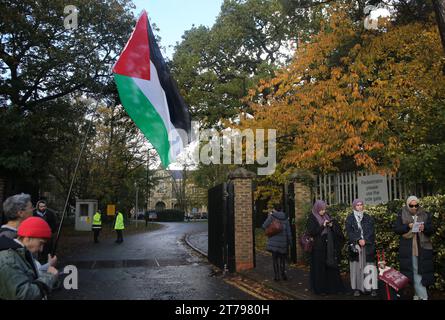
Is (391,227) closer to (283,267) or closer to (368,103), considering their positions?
(283,267)

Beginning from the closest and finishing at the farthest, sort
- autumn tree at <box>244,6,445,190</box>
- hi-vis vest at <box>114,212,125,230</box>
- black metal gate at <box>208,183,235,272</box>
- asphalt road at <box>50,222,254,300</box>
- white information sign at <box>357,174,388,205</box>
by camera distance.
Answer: asphalt road at <box>50,222,254,300</box>, white information sign at <box>357,174,388,205</box>, autumn tree at <box>244,6,445,190</box>, black metal gate at <box>208,183,235,272</box>, hi-vis vest at <box>114,212,125,230</box>

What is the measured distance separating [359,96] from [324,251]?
502 cm

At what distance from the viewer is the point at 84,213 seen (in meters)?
35.3

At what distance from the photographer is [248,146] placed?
15.7m

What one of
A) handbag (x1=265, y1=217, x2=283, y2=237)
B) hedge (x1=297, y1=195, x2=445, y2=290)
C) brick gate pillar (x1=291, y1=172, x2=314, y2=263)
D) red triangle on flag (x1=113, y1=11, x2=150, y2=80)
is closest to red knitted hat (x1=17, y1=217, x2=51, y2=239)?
red triangle on flag (x1=113, y1=11, x2=150, y2=80)

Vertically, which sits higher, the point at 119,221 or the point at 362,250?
the point at 362,250

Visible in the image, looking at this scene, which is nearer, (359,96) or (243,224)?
(359,96)

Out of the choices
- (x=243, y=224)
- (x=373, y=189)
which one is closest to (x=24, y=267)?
(x=243, y=224)

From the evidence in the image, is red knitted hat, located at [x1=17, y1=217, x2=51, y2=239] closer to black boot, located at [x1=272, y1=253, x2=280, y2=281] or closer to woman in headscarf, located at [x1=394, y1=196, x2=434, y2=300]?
woman in headscarf, located at [x1=394, y1=196, x2=434, y2=300]

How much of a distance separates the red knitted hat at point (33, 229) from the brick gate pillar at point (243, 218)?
28.3ft

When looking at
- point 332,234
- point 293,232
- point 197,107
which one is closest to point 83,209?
point 197,107

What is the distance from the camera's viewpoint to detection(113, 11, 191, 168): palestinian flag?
7414mm

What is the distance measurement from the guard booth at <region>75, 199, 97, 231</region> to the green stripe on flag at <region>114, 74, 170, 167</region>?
94.7 feet
